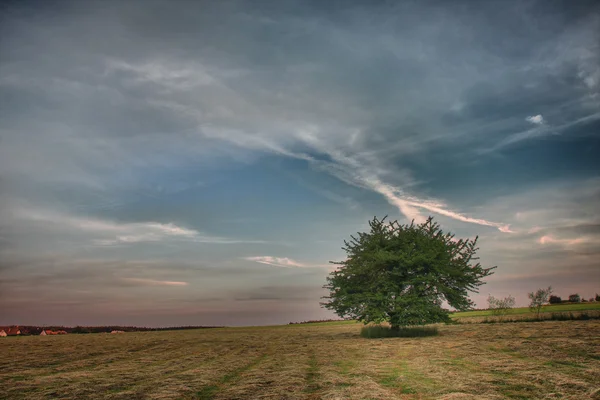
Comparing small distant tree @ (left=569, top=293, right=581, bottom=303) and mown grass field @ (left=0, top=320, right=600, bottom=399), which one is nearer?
mown grass field @ (left=0, top=320, right=600, bottom=399)

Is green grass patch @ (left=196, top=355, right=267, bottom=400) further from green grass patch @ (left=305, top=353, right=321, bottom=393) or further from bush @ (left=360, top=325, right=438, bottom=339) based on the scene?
bush @ (left=360, top=325, right=438, bottom=339)

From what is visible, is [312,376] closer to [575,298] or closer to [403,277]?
[403,277]

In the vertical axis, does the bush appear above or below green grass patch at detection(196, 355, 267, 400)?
below

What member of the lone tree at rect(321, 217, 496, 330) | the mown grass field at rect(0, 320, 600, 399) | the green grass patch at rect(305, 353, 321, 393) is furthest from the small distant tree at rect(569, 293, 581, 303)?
the green grass patch at rect(305, 353, 321, 393)

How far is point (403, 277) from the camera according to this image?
96.4ft

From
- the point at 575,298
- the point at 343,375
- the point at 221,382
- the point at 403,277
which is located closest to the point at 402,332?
the point at 403,277

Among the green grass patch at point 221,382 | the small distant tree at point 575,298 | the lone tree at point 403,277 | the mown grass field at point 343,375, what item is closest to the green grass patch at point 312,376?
the mown grass field at point 343,375

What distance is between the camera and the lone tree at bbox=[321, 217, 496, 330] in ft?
91.9

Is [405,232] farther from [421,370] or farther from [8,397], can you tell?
[8,397]

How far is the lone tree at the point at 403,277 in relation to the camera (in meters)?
28.0

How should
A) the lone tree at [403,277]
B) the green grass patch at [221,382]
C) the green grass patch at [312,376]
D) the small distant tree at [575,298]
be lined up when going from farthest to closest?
the small distant tree at [575,298] → the lone tree at [403,277] → the green grass patch at [312,376] → the green grass patch at [221,382]

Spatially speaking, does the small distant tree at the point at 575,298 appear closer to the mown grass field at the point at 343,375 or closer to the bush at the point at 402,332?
the bush at the point at 402,332

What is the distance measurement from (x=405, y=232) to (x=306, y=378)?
20362 mm

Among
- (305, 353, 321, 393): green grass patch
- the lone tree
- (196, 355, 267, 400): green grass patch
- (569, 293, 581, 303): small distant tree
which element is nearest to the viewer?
(196, 355, 267, 400): green grass patch
